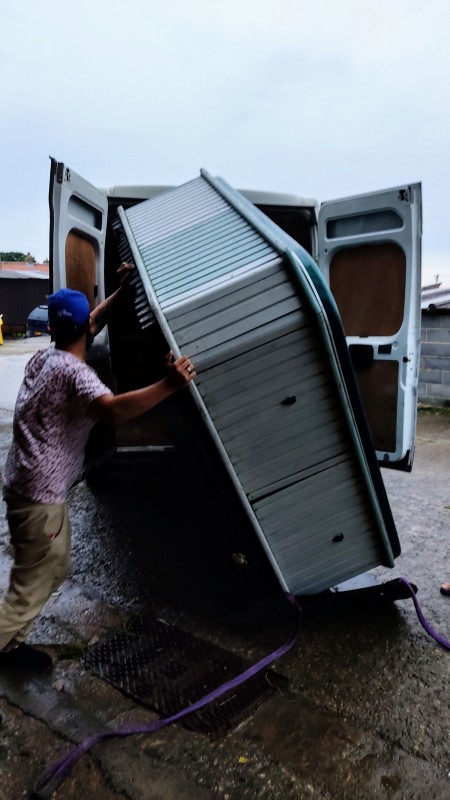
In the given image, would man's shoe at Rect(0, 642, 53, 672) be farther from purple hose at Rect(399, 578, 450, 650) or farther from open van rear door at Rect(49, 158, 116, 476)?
purple hose at Rect(399, 578, 450, 650)

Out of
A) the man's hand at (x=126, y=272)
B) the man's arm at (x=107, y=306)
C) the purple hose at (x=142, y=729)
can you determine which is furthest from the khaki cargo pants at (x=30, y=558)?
the man's hand at (x=126, y=272)

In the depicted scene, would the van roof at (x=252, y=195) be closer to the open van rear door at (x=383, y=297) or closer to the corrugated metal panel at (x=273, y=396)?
the open van rear door at (x=383, y=297)

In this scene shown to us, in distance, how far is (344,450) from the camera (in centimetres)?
276

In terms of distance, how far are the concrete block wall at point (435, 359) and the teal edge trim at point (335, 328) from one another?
5347mm

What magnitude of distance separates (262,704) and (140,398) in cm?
138

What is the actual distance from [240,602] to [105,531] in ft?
5.30

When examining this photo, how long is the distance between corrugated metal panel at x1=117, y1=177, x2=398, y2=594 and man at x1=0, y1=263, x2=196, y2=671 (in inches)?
8.7

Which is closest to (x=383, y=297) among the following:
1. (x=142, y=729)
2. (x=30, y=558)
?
(x=30, y=558)

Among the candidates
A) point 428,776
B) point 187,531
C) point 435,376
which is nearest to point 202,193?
point 187,531

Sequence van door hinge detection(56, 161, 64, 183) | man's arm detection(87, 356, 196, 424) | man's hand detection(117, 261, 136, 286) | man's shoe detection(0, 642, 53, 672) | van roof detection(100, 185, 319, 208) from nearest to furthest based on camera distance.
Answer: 1. man's arm detection(87, 356, 196, 424)
2. man's shoe detection(0, 642, 53, 672)
3. man's hand detection(117, 261, 136, 286)
4. van door hinge detection(56, 161, 64, 183)
5. van roof detection(100, 185, 319, 208)

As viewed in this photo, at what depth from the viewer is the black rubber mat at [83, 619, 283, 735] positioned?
2527 mm

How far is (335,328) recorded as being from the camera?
8.34 feet

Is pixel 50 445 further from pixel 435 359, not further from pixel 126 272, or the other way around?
pixel 435 359

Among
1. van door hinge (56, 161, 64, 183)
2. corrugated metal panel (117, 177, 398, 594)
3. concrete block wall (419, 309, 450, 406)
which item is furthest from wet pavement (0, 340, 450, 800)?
concrete block wall (419, 309, 450, 406)
